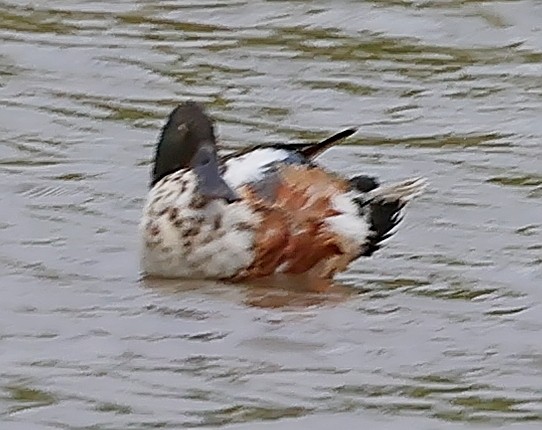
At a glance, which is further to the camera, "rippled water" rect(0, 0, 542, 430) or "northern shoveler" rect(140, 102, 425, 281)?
"northern shoveler" rect(140, 102, 425, 281)

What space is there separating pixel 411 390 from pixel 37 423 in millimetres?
1033

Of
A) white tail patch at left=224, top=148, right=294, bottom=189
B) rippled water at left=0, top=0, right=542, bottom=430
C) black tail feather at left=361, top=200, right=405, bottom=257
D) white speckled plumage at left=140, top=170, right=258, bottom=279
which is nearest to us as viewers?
rippled water at left=0, top=0, right=542, bottom=430

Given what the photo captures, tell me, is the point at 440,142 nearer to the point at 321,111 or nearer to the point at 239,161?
the point at 321,111

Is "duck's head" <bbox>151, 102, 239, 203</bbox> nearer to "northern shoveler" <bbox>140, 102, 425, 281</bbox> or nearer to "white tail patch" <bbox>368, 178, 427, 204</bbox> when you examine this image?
"northern shoveler" <bbox>140, 102, 425, 281</bbox>

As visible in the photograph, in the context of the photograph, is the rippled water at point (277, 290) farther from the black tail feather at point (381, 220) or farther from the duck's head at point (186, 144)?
the duck's head at point (186, 144)

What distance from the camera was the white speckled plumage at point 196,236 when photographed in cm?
723

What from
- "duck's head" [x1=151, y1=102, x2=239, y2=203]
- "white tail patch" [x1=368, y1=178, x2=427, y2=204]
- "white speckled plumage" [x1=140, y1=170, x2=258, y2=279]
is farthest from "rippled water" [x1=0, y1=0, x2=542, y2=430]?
"duck's head" [x1=151, y1=102, x2=239, y2=203]

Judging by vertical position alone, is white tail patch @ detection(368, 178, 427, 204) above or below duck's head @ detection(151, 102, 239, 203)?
below

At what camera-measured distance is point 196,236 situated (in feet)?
23.7

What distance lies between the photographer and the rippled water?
6.03 metres

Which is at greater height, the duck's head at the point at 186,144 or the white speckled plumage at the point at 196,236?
the duck's head at the point at 186,144

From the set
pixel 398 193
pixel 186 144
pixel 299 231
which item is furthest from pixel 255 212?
pixel 398 193

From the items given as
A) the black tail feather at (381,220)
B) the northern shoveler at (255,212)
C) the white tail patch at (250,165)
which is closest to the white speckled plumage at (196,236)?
A: the northern shoveler at (255,212)

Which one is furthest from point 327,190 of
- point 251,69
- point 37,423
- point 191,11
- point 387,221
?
point 191,11
